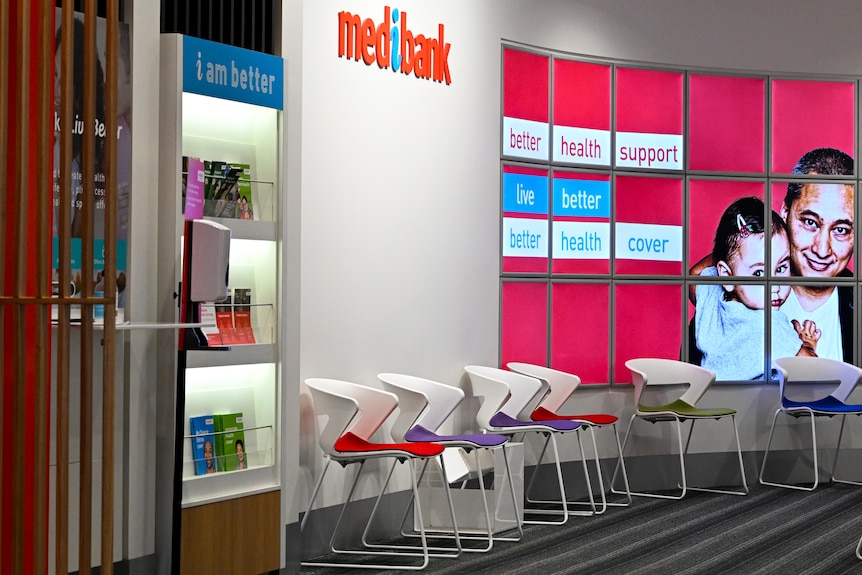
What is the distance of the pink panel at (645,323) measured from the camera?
8.50m

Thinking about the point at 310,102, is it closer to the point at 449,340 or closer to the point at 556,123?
the point at 449,340

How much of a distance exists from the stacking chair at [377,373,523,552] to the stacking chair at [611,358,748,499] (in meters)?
1.68

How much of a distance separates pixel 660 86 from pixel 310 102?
3473 mm

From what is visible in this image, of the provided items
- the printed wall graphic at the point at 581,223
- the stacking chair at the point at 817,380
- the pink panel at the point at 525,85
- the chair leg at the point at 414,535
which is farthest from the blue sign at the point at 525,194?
the stacking chair at the point at 817,380

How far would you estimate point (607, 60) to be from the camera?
842cm

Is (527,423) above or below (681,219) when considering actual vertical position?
below

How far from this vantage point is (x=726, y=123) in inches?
351

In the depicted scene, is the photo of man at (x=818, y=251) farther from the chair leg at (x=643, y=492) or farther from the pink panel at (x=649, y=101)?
the chair leg at (x=643, y=492)

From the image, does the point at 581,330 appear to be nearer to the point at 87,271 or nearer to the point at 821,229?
the point at 821,229

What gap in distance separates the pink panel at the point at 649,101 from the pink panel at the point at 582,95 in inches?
5.1

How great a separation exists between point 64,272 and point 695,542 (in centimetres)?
442

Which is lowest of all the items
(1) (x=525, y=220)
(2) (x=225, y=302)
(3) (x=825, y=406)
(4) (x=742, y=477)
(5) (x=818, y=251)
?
(4) (x=742, y=477)

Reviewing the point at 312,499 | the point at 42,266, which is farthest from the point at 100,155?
the point at 312,499

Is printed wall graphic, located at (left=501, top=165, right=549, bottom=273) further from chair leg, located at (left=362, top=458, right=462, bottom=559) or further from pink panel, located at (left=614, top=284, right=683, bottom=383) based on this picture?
chair leg, located at (left=362, top=458, right=462, bottom=559)
